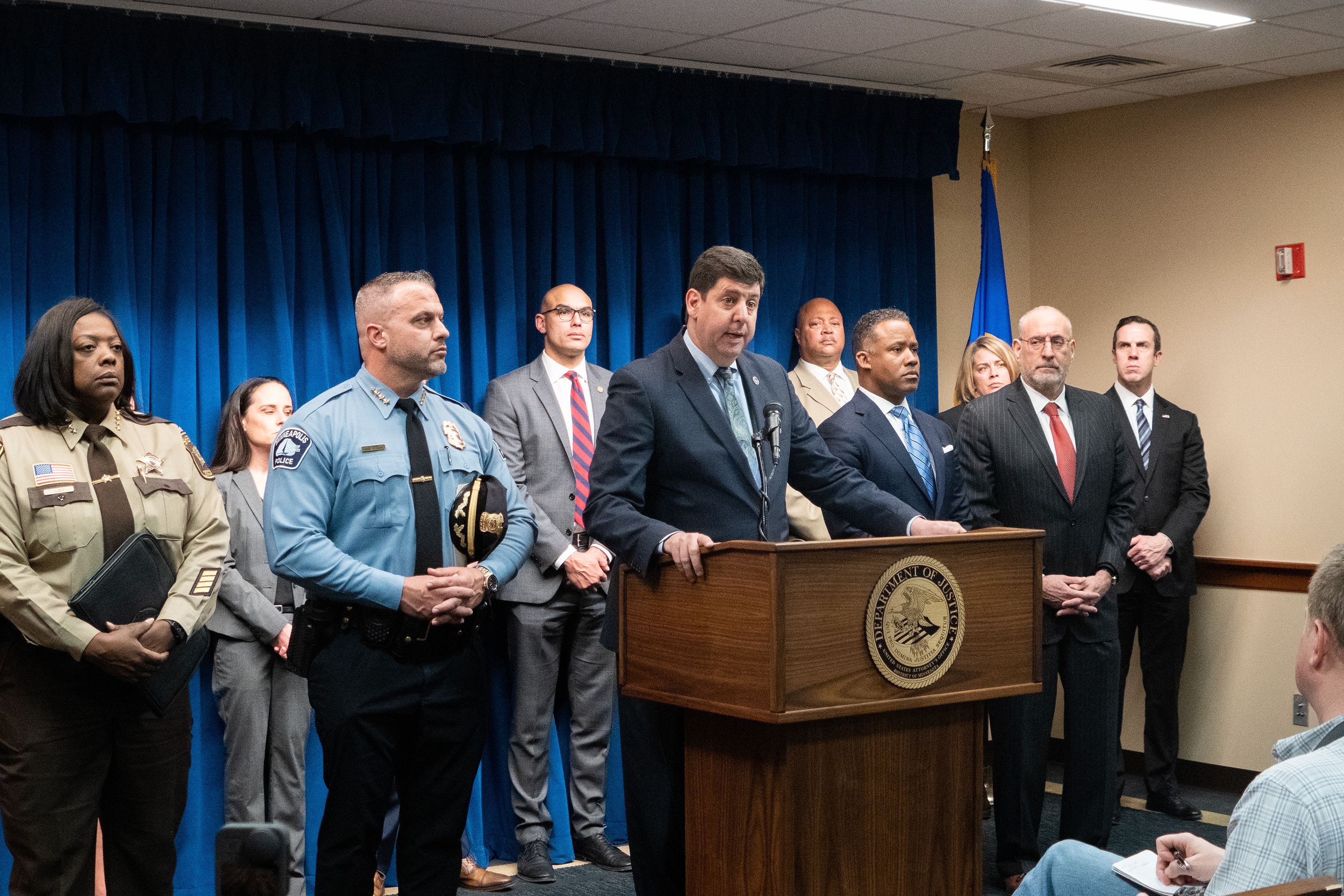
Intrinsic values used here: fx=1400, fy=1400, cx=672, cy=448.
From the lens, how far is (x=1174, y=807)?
223 inches

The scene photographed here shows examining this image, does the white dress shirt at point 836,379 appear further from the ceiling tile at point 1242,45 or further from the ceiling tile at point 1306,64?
the ceiling tile at point 1306,64

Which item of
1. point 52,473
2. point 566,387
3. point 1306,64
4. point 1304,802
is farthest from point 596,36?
point 1304,802

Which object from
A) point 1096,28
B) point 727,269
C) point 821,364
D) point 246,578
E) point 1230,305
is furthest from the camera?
point 1230,305

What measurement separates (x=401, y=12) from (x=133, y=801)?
8.98ft

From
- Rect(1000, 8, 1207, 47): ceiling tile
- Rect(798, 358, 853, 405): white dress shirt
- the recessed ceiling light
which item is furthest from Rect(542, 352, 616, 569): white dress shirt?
the recessed ceiling light

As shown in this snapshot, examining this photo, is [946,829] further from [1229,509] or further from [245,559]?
[1229,509]

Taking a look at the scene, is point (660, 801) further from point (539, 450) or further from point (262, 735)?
point (539, 450)

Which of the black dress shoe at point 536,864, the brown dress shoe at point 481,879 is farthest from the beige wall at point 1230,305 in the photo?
the brown dress shoe at point 481,879

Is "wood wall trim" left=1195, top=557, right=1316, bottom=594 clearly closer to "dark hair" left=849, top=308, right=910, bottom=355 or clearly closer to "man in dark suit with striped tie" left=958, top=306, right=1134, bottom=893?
"man in dark suit with striped tie" left=958, top=306, right=1134, bottom=893

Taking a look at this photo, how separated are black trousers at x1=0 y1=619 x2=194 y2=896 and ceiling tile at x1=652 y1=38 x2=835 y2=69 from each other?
3.15m

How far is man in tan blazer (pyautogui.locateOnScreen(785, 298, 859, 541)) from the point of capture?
5734 mm

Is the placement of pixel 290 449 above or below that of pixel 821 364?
below

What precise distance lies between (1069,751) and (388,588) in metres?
2.52

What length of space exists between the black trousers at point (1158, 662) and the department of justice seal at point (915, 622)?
9.99ft
